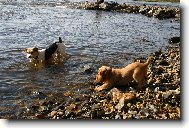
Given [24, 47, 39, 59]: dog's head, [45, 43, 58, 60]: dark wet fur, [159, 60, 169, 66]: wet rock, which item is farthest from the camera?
[45, 43, 58, 60]: dark wet fur

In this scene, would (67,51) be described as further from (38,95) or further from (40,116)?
(40,116)

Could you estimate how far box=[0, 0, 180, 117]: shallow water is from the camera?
196 inches

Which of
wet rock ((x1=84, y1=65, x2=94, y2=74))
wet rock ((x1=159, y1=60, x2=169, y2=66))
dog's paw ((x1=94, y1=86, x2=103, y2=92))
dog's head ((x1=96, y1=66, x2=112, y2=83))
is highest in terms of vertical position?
dog's head ((x1=96, y1=66, x2=112, y2=83))

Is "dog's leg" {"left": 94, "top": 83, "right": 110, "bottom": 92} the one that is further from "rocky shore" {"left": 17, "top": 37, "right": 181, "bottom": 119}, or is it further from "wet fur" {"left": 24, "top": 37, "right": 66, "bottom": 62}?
"wet fur" {"left": 24, "top": 37, "right": 66, "bottom": 62}

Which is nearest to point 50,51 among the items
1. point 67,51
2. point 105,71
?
point 67,51

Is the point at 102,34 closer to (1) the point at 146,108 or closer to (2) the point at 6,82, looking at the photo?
(2) the point at 6,82

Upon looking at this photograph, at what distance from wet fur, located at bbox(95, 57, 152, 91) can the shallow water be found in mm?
444

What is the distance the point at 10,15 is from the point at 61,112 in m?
7.51

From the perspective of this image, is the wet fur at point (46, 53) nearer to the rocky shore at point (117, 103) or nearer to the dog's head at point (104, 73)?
the rocky shore at point (117, 103)

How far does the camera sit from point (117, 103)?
4.32 meters

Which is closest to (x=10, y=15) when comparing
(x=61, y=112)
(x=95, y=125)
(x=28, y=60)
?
(x=28, y=60)

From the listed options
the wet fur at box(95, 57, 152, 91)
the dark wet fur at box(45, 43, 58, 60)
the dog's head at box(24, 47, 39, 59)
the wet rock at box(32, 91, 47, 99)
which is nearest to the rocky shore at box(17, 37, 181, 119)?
the wet rock at box(32, 91, 47, 99)

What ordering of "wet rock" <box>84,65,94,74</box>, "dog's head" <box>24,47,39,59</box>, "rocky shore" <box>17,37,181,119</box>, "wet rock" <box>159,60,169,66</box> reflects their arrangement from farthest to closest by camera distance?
"dog's head" <box>24,47,39,59</box> < "wet rock" <box>84,65,94,74</box> < "wet rock" <box>159,60,169,66</box> < "rocky shore" <box>17,37,181,119</box>

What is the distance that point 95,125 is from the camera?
11.7ft
